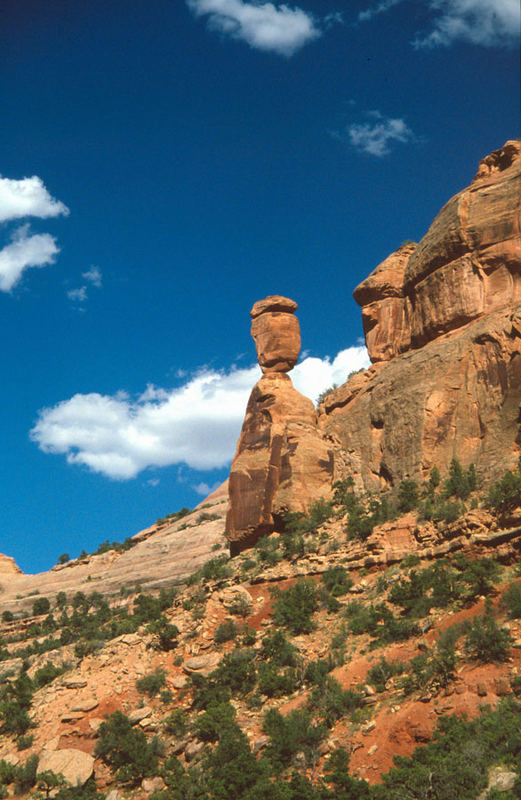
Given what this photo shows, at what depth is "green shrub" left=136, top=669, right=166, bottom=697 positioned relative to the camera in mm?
33062

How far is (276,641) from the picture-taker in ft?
106

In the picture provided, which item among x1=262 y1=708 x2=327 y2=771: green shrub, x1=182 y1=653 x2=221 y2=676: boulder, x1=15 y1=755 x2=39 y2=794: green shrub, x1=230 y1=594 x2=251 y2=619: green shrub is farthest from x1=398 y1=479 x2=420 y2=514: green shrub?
x1=15 y1=755 x2=39 y2=794: green shrub

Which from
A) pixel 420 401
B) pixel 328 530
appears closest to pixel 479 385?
pixel 420 401

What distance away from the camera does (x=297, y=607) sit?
34719 millimetres

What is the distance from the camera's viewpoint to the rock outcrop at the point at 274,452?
45688 millimetres

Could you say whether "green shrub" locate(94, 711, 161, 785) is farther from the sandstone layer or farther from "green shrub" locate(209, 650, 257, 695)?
the sandstone layer

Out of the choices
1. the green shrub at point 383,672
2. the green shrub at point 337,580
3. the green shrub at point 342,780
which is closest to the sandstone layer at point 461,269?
the green shrub at point 337,580

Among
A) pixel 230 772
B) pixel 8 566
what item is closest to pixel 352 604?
pixel 230 772

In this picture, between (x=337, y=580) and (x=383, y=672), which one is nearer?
(x=383, y=672)

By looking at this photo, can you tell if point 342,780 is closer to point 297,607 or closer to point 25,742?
point 297,607

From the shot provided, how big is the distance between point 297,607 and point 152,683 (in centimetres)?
701

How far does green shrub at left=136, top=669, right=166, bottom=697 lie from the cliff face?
1568 centimetres

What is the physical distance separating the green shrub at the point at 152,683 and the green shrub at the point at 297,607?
218 inches

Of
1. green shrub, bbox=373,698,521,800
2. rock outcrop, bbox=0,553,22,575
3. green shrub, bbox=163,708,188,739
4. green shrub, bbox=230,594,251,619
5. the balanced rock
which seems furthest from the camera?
rock outcrop, bbox=0,553,22,575
